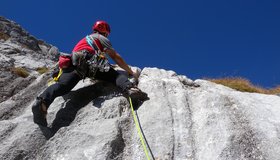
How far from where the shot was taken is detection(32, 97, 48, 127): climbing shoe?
904 cm

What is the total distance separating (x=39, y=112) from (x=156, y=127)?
3151 millimetres

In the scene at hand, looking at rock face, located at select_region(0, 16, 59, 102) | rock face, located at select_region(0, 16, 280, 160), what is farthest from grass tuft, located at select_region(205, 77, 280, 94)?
rock face, located at select_region(0, 16, 59, 102)

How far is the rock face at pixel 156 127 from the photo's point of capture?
779 cm

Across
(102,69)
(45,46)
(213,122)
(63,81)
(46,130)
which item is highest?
(45,46)

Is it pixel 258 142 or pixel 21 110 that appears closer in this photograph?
pixel 258 142

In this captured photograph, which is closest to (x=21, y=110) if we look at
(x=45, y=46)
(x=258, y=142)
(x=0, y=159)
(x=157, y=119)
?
(x=0, y=159)

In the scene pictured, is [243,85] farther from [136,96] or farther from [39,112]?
[39,112]

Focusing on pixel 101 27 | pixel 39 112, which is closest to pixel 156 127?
pixel 39 112

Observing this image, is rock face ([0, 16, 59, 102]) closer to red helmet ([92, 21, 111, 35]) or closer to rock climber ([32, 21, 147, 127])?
rock climber ([32, 21, 147, 127])

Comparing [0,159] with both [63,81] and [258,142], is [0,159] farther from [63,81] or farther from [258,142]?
[258,142]

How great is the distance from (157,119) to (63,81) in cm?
303

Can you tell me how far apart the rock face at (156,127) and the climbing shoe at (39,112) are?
8.4 inches

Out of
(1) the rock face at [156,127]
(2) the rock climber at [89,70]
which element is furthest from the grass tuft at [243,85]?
(2) the rock climber at [89,70]

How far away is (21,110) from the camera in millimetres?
11141
